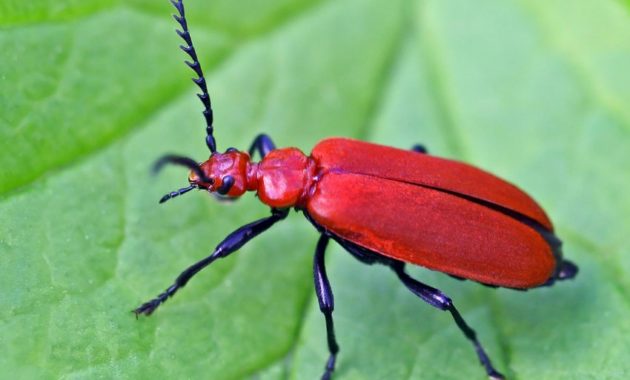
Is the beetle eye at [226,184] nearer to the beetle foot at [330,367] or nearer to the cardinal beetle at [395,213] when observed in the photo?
the cardinal beetle at [395,213]

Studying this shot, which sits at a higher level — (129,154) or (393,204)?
(393,204)

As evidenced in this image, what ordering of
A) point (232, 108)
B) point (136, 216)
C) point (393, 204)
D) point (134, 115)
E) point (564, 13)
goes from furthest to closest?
point (564, 13) → point (232, 108) → point (134, 115) → point (136, 216) → point (393, 204)

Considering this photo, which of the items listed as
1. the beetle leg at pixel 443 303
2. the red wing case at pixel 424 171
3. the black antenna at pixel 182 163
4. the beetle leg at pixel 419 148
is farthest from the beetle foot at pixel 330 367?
the beetle leg at pixel 419 148

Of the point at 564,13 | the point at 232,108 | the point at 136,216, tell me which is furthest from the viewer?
the point at 564,13

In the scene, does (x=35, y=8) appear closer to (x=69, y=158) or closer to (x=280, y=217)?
(x=69, y=158)

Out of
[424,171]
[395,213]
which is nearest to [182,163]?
[395,213]

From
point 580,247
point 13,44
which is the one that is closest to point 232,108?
point 13,44

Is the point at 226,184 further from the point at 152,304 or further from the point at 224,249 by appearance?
the point at 152,304

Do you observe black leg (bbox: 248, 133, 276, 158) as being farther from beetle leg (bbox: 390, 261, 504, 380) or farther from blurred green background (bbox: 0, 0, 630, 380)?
beetle leg (bbox: 390, 261, 504, 380)
